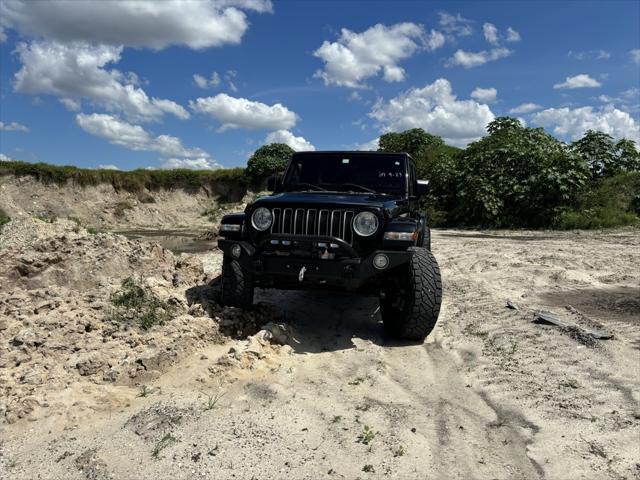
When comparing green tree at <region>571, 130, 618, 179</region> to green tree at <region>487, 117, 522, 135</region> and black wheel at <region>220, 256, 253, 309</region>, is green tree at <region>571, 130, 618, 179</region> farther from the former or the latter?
black wheel at <region>220, 256, 253, 309</region>

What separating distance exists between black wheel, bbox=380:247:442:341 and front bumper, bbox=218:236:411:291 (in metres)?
0.17

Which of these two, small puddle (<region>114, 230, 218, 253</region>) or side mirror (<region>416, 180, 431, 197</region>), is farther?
small puddle (<region>114, 230, 218, 253</region>)

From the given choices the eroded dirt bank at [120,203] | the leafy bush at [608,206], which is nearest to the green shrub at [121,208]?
the eroded dirt bank at [120,203]

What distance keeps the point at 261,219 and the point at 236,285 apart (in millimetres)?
707

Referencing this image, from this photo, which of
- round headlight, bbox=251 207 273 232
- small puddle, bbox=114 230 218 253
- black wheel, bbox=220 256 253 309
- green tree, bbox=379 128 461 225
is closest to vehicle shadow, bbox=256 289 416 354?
black wheel, bbox=220 256 253 309

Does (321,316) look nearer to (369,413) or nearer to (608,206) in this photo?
(369,413)

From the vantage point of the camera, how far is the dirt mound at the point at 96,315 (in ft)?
12.0

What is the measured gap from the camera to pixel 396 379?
3.92 meters

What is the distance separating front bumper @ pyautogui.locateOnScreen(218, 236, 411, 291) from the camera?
4184 millimetres

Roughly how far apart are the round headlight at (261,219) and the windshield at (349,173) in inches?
42.4

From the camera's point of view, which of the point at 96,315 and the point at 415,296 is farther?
the point at 96,315

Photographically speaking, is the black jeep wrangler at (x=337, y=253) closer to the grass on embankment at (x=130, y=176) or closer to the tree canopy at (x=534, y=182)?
the tree canopy at (x=534, y=182)

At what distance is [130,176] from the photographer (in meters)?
28.3

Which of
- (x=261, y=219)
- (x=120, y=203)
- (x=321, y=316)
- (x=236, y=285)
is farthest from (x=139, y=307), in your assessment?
(x=120, y=203)
